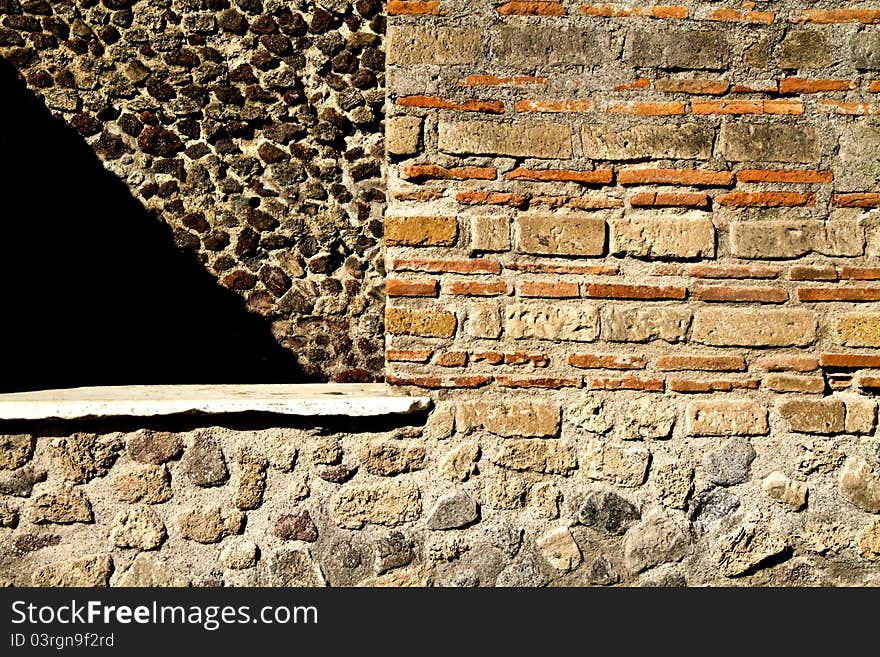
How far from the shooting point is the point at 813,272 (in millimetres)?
2617

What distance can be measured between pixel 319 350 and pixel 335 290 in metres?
0.49

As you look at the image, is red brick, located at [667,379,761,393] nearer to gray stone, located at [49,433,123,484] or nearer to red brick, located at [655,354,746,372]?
red brick, located at [655,354,746,372]

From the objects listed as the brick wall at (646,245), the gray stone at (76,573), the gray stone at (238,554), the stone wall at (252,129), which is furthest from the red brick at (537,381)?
the stone wall at (252,129)

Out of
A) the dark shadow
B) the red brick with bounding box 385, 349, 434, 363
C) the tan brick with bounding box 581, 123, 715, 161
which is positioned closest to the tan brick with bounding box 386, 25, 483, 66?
the tan brick with bounding box 581, 123, 715, 161

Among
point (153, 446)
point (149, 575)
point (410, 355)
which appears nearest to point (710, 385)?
point (410, 355)

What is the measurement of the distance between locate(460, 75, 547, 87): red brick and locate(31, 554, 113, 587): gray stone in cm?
202

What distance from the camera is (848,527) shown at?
8.54ft

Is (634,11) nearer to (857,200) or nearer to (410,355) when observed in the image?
(857,200)

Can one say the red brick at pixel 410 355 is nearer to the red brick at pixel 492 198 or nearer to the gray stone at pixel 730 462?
the red brick at pixel 492 198

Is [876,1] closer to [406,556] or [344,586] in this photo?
[406,556]

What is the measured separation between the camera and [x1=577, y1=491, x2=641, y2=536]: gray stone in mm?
2598

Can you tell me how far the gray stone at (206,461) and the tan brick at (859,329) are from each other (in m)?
2.14

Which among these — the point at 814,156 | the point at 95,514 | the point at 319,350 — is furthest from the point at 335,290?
the point at 814,156

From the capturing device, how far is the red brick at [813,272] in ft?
8.59
